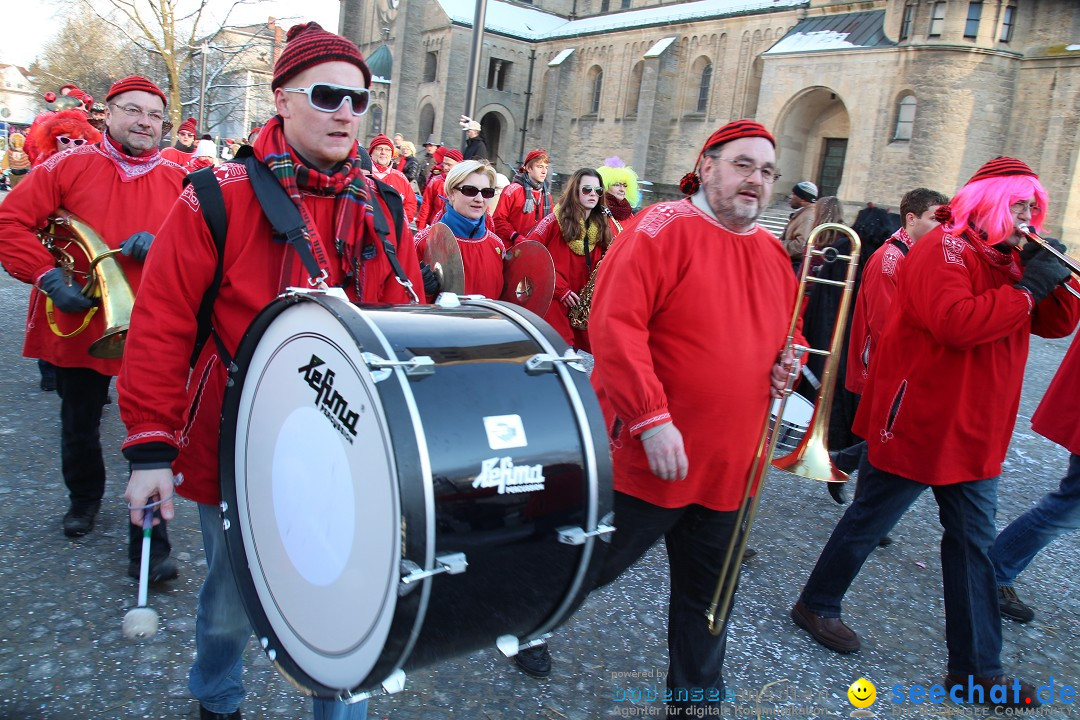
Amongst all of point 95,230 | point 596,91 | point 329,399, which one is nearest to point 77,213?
point 95,230

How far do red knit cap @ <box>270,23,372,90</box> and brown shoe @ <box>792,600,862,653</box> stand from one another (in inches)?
115

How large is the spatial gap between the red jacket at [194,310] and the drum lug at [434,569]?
2.94ft

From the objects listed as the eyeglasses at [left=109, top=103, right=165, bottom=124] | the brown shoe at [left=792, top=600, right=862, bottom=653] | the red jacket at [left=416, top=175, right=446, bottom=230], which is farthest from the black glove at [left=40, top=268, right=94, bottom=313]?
the red jacket at [left=416, top=175, right=446, bottom=230]

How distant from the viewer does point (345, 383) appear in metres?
1.66

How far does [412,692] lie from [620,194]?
15.6 ft

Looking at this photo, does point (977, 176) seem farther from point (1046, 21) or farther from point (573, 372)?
point (1046, 21)

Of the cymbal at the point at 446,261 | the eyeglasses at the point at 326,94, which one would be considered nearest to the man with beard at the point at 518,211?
the cymbal at the point at 446,261

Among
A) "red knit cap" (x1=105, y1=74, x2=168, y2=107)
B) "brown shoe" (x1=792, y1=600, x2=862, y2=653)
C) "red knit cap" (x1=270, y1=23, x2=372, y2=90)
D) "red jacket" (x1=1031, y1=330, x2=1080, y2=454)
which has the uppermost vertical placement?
"red knit cap" (x1=105, y1=74, x2=168, y2=107)

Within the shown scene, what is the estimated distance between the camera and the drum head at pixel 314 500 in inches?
62.7

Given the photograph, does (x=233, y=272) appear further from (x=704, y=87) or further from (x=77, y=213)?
(x=704, y=87)

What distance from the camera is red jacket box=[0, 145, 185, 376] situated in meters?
3.56

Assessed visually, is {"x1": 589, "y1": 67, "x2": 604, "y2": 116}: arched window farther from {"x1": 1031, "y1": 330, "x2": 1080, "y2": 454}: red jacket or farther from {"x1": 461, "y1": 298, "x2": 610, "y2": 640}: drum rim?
{"x1": 461, "y1": 298, "x2": 610, "y2": 640}: drum rim

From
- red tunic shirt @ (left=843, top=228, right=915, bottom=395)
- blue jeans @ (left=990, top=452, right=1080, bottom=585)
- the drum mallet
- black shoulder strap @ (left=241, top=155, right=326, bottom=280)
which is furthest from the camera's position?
red tunic shirt @ (left=843, top=228, right=915, bottom=395)

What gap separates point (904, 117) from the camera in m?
27.9
